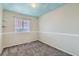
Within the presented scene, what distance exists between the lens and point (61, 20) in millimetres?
2129

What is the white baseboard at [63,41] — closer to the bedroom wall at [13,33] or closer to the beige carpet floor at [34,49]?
the beige carpet floor at [34,49]

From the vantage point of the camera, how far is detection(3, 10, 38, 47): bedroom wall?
1475 millimetres

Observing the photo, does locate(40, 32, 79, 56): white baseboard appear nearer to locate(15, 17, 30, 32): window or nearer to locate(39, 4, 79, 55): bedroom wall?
locate(39, 4, 79, 55): bedroom wall

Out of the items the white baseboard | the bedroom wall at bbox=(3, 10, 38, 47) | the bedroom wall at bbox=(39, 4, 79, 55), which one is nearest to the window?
the bedroom wall at bbox=(3, 10, 38, 47)

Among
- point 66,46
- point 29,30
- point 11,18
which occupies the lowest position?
point 66,46

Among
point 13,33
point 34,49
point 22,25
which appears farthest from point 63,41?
point 13,33

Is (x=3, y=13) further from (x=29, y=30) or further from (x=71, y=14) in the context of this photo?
(x=71, y=14)

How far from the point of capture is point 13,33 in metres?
1.52

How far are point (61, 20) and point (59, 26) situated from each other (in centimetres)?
20

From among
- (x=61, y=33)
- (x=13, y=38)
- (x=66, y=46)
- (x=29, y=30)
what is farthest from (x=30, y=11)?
(x=66, y=46)

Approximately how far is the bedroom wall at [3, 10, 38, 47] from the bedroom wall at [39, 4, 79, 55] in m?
0.26

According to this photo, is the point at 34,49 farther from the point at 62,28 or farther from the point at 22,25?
the point at 62,28

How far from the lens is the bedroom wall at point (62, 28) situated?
5.94 ft

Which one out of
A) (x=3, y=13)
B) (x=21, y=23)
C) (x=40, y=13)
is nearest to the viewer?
(x=3, y=13)
